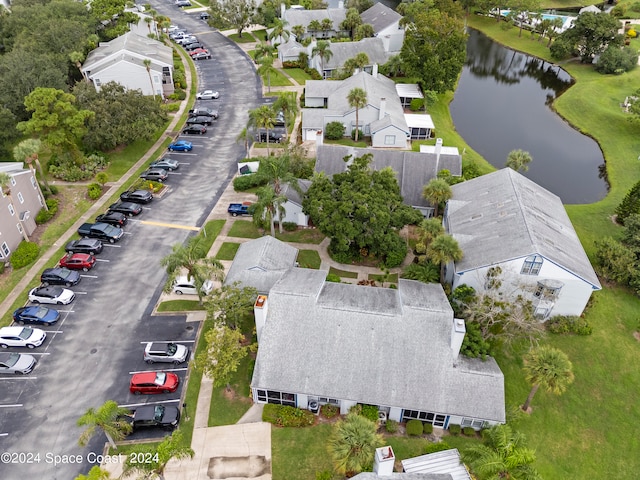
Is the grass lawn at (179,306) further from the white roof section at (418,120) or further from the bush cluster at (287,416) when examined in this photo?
the white roof section at (418,120)

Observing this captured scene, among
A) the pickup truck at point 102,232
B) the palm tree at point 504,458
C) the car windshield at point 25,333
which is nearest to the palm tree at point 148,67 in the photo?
the pickup truck at point 102,232

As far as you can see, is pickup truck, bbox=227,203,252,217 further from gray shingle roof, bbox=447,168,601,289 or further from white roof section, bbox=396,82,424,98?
white roof section, bbox=396,82,424,98

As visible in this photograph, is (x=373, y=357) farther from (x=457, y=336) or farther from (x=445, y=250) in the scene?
(x=445, y=250)

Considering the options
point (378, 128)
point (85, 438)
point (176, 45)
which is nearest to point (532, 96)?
point (378, 128)

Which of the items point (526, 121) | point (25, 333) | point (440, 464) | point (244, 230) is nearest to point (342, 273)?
point (244, 230)

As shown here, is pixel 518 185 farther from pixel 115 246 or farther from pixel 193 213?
A: pixel 115 246

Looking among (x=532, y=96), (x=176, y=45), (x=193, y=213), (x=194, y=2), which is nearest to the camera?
(x=193, y=213)
